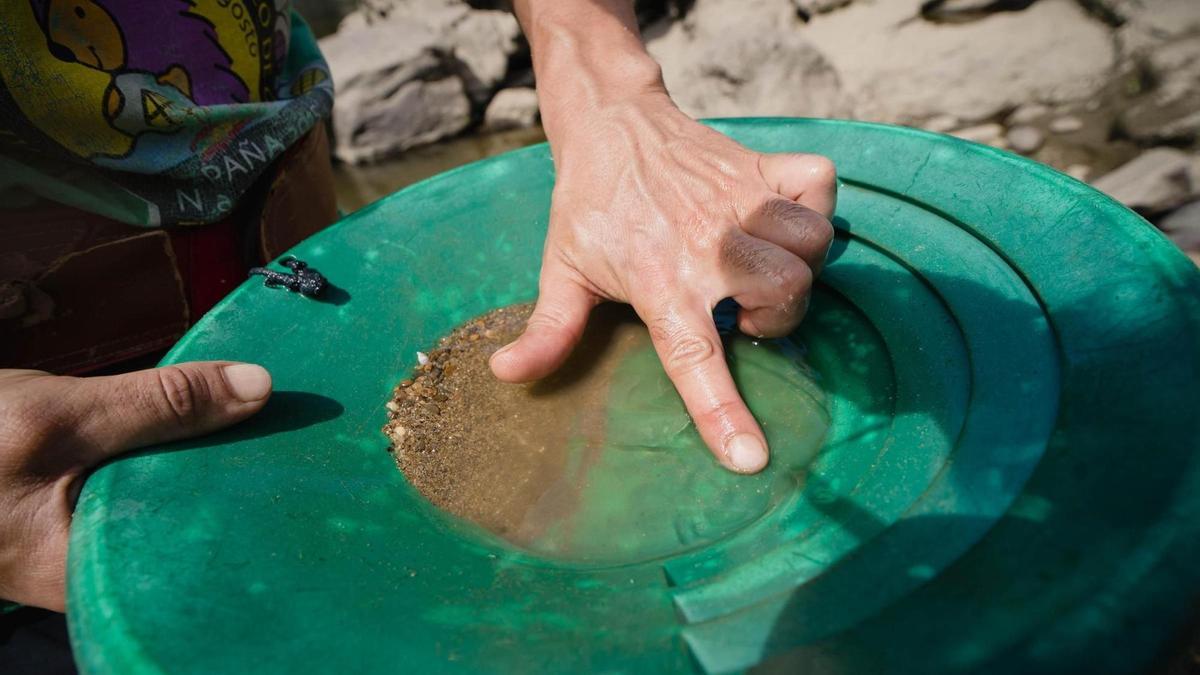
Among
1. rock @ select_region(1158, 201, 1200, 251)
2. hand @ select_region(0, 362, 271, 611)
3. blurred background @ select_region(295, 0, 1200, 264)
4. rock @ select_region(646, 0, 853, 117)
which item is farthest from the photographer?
rock @ select_region(646, 0, 853, 117)

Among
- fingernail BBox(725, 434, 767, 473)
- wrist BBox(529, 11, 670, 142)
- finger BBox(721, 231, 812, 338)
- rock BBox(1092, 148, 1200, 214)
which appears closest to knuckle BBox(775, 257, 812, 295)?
finger BBox(721, 231, 812, 338)

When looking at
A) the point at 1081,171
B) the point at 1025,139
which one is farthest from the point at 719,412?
the point at 1025,139

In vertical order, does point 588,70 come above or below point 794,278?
above

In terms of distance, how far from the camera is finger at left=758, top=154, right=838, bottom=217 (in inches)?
42.2

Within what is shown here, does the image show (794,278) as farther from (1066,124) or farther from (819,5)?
(819,5)

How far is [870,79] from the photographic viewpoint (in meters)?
3.14

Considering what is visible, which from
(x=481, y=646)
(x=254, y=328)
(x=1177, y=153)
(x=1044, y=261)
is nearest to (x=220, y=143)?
(x=254, y=328)

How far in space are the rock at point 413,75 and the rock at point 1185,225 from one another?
3238 mm

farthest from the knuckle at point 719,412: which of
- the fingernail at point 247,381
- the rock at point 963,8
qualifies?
the rock at point 963,8

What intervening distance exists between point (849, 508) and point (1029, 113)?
2710mm

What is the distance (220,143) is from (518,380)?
0.63 m

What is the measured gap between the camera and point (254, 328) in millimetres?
1110

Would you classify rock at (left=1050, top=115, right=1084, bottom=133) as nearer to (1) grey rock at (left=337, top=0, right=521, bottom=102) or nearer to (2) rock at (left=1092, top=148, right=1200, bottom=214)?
(2) rock at (left=1092, top=148, right=1200, bottom=214)

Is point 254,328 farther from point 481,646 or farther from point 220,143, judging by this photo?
point 481,646
